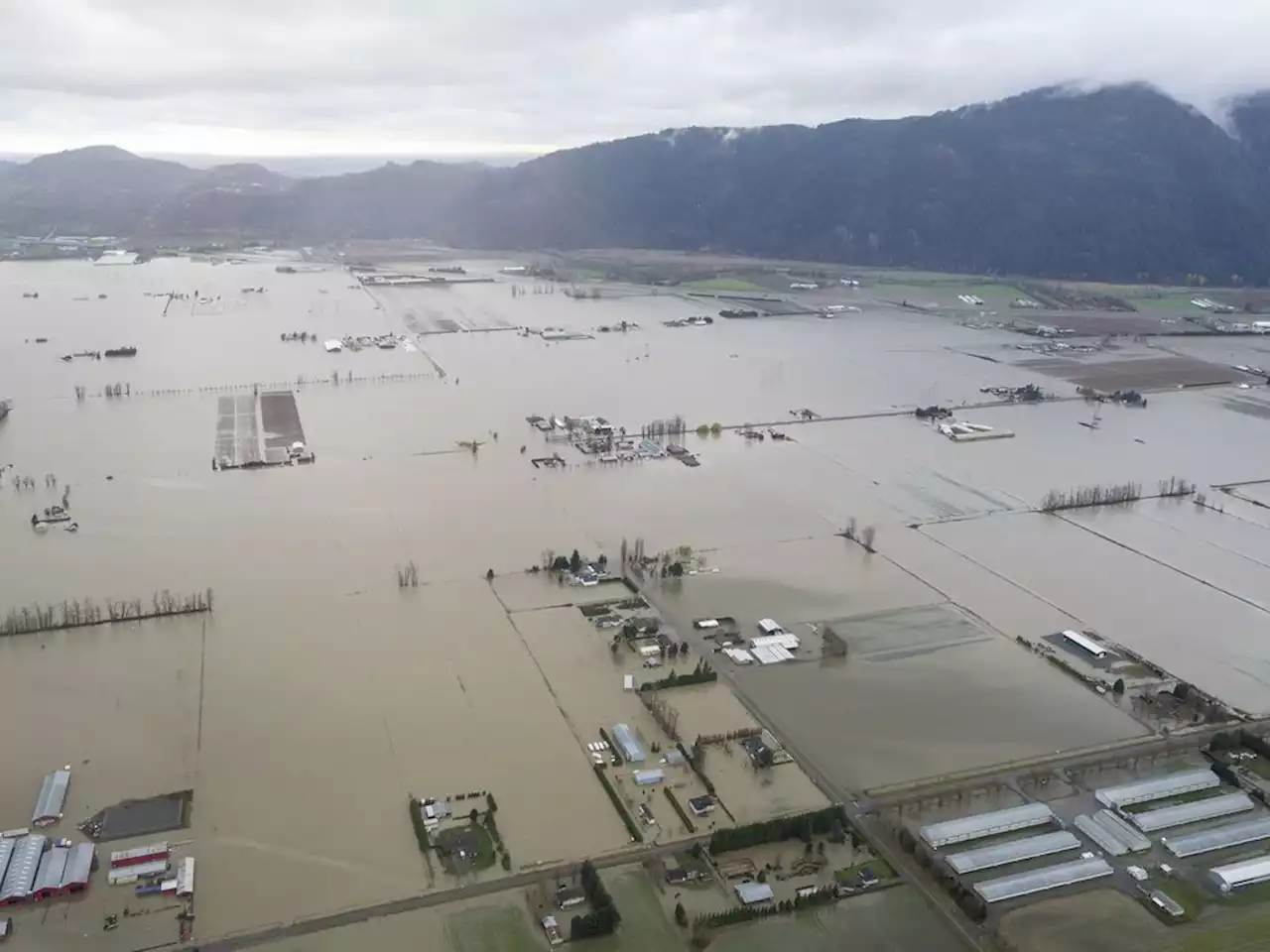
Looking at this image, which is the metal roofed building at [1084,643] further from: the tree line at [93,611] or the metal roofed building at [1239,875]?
the tree line at [93,611]

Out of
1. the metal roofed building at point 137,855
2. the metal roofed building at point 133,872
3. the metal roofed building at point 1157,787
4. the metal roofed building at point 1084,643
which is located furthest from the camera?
the metal roofed building at point 1084,643

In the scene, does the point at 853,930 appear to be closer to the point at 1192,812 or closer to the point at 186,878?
the point at 1192,812

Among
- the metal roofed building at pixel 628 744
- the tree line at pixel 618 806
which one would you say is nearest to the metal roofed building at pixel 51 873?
the tree line at pixel 618 806

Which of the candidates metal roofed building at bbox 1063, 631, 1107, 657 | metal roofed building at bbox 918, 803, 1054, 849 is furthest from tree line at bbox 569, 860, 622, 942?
metal roofed building at bbox 1063, 631, 1107, 657

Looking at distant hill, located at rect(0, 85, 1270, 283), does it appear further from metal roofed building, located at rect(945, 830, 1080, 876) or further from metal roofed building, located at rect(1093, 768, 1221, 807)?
metal roofed building, located at rect(945, 830, 1080, 876)

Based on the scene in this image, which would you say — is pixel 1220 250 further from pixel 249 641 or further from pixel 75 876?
pixel 75 876
